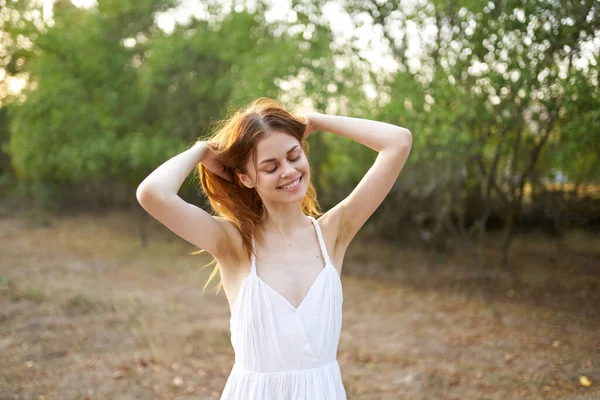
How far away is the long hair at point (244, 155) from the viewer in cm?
195

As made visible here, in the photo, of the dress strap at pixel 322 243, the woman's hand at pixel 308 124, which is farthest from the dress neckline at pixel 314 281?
the woman's hand at pixel 308 124

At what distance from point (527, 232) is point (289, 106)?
661cm

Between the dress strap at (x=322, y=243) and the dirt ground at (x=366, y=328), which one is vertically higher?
the dress strap at (x=322, y=243)

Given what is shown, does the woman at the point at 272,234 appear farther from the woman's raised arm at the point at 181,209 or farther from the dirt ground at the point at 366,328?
the dirt ground at the point at 366,328

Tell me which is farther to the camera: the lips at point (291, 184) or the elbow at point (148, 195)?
the lips at point (291, 184)

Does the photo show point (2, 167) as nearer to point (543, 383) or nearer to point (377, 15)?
point (377, 15)

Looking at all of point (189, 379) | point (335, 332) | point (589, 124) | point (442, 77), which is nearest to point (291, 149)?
Result: point (335, 332)

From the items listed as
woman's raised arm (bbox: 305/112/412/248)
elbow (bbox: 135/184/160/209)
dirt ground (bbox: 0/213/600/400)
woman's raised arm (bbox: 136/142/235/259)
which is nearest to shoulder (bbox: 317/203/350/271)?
woman's raised arm (bbox: 305/112/412/248)

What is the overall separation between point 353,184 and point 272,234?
11.6 meters

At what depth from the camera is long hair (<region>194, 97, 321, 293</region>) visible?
195cm

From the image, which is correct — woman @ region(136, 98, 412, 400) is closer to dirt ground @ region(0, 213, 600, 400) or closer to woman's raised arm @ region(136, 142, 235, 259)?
woman's raised arm @ region(136, 142, 235, 259)

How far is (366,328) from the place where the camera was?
7.11 metres

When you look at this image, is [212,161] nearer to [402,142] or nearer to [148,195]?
[148,195]

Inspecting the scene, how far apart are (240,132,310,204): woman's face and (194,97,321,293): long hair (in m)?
0.03
